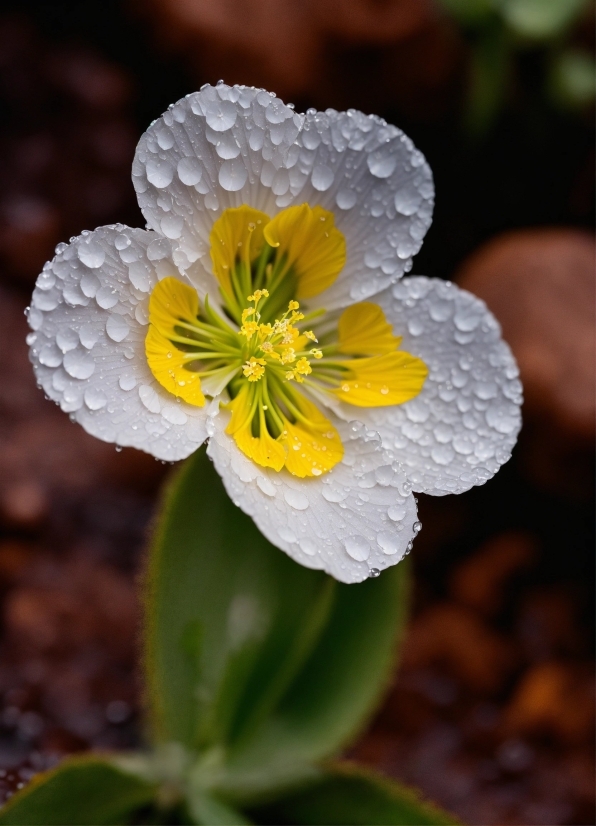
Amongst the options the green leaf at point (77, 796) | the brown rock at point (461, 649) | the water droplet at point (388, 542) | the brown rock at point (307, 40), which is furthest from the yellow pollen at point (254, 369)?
the brown rock at point (307, 40)

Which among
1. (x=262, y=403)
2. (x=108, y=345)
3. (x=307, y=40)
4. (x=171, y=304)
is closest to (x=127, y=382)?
(x=108, y=345)

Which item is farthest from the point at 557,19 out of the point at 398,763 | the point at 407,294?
the point at 398,763

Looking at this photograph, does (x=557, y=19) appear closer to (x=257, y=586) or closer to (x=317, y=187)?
(x=317, y=187)

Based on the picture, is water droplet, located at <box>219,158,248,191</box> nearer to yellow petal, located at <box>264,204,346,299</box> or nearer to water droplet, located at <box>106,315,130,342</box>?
yellow petal, located at <box>264,204,346,299</box>

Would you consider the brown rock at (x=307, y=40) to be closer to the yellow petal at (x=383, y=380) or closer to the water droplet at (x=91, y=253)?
the yellow petal at (x=383, y=380)

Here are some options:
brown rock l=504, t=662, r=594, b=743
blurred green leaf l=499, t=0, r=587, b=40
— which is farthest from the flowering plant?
blurred green leaf l=499, t=0, r=587, b=40

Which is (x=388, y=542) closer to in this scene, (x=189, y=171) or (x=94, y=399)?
(x=94, y=399)
